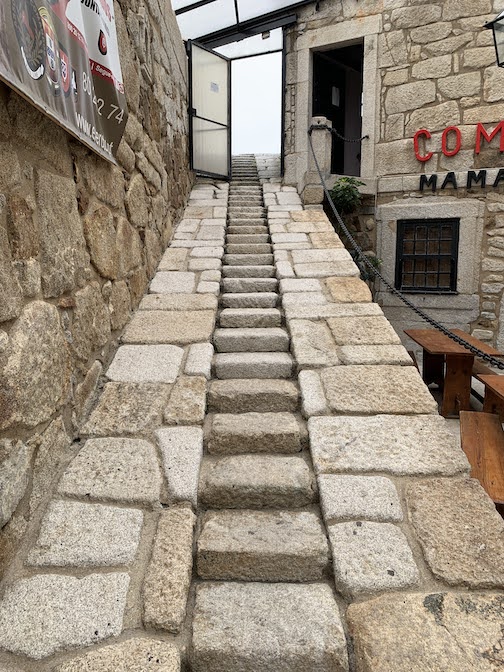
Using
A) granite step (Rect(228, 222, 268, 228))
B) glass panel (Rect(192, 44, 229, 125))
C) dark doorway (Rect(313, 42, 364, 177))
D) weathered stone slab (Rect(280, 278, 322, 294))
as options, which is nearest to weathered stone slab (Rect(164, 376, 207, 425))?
weathered stone slab (Rect(280, 278, 322, 294))

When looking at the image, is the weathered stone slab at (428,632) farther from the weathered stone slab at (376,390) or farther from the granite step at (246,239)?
the granite step at (246,239)

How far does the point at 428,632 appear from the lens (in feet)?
3.84

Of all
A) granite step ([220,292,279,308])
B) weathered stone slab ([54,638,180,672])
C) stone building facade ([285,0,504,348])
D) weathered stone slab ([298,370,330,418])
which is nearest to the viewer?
weathered stone slab ([54,638,180,672])

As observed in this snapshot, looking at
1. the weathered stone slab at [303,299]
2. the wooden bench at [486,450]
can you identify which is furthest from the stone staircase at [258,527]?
the wooden bench at [486,450]

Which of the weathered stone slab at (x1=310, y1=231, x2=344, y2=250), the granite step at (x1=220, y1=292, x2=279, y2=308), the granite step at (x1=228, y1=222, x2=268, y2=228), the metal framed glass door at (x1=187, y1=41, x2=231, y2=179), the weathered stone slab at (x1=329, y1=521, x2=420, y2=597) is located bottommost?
the weathered stone slab at (x1=329, y1=521, x2=420, y2=597)

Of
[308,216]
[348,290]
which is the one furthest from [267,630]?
[308,216]

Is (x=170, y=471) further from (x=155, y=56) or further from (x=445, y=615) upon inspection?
(x=155, y=56)

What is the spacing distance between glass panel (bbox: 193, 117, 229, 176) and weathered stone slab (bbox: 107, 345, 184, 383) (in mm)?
4138

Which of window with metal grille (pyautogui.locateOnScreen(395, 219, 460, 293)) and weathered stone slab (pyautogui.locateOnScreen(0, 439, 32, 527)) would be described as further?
window with metal grille (pyautogui.locateOnScreen(395, 219, 460, 293))

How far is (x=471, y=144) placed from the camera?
5.45m

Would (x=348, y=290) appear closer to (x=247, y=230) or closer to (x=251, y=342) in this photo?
(x=251, y=342)

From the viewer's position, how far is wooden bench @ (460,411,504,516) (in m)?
1.94

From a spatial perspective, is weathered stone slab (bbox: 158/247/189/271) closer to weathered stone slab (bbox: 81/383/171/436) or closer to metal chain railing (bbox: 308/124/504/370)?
metal chain railing (bbox: 308/124/504/370)

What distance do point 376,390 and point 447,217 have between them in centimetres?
434
